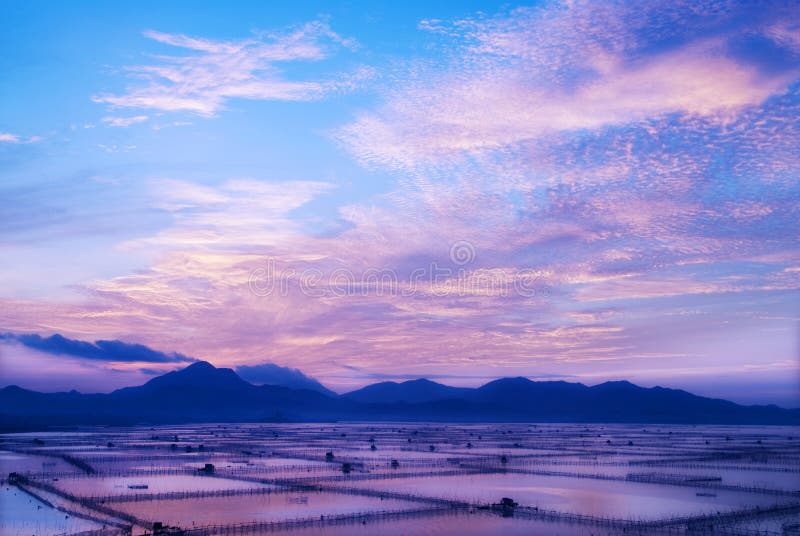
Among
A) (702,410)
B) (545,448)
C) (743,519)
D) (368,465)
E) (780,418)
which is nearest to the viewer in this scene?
(743,519)

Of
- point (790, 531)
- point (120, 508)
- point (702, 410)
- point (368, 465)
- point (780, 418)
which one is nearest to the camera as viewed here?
point (790, 531)

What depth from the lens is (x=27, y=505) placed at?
99.0ft

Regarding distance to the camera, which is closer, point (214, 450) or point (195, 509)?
point (195, 509)

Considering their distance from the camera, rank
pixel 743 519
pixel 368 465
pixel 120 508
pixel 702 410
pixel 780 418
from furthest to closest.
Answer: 1. pixel 702 410
2. pixel 780 418
3. pixel 368 465
4. pixel 120 508
5. pixel 743 519

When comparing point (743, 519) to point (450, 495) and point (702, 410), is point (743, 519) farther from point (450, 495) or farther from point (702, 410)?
point (702, 410)

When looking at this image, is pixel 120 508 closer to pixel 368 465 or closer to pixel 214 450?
pixel 368 465

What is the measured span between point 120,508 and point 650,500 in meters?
24.0

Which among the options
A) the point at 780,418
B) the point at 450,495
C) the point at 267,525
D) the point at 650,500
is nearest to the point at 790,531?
the point at 650,500

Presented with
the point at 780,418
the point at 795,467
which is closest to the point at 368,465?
the point at 795,467

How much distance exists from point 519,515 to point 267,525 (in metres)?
10.3

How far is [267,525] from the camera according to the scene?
26375mm

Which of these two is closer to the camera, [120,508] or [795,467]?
[120,508]

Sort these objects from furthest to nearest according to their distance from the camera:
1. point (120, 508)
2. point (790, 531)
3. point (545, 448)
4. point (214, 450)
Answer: point (545, 448)
point (214, 450)
point (120, 508)
point (790, 531)

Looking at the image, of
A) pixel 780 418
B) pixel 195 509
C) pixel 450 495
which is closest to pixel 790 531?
pixel 450 495
